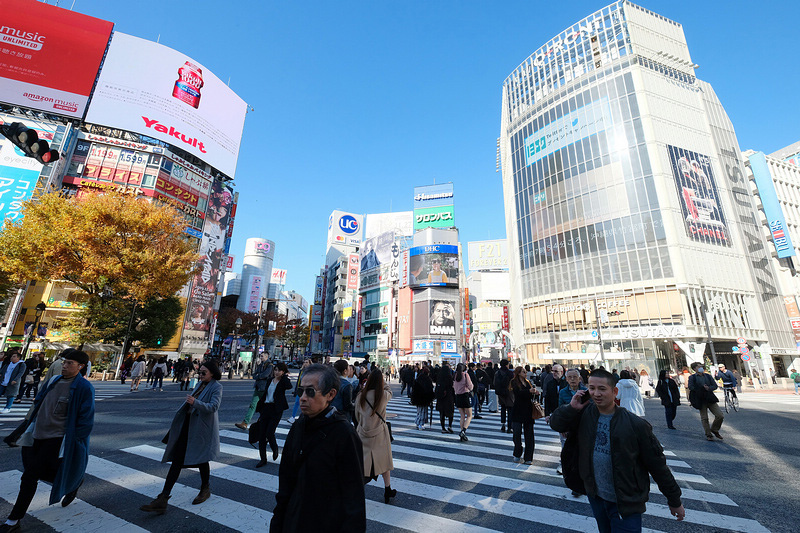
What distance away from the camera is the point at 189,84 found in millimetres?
41812

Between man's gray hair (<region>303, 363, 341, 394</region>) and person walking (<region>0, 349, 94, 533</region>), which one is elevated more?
man's gray hair (<region>303, 363, 341, 394</region>)

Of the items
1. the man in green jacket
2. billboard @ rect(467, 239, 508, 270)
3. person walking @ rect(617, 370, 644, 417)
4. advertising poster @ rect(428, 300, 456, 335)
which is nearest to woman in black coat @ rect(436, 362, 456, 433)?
person walking @ rect(617, 370, 644, 417)

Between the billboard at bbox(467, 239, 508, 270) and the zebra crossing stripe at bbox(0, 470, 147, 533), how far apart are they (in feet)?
299

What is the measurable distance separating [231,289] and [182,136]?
109m

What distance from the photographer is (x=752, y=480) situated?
5746mm

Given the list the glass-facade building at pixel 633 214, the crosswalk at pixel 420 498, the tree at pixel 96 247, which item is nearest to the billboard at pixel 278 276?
the glass-facade building at pixel 633 214

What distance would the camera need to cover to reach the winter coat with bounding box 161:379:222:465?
4.32 meters

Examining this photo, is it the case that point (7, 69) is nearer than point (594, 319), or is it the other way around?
point (7, 69)

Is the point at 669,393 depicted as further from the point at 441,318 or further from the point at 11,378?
the point at 441,318

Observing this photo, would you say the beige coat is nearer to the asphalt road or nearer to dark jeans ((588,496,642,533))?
the asphalt road

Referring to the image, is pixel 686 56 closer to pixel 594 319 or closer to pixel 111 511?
pixel 594 319

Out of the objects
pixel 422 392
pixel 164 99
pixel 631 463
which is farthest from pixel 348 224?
pixel 631 463

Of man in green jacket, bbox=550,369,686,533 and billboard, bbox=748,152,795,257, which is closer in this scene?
man in green jacket, bbox=550,369,686,533

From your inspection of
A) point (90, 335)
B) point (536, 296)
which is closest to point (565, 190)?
point (536, 296)
